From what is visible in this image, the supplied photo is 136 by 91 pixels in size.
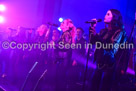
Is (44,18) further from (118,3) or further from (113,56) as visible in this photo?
(113,56)


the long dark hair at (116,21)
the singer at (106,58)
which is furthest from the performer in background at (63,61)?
the long dark hair at (116,21)

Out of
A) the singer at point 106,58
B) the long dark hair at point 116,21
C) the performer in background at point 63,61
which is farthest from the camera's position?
the performer in background at point 63,61

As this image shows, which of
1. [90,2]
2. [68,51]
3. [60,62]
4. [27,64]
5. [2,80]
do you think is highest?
[90,2]

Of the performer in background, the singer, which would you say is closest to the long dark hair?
the singer

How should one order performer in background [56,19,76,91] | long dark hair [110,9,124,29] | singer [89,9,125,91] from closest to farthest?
1. singer [89,9,125,91]
2. long dark hair [110,9,124,29]
3. performer in background [56,19,76,91]

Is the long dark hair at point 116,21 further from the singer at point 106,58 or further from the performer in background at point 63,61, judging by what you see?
the performer in background at point 63,61

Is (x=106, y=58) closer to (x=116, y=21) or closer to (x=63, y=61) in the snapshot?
(x=116, y=21)

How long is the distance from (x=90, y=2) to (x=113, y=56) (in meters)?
6.39

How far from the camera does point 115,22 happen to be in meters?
3.02

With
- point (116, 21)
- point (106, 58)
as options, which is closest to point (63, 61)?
point (106, 58)

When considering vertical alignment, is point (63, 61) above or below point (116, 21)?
below

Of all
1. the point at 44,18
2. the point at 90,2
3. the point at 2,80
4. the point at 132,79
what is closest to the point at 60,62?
the point at 2,80

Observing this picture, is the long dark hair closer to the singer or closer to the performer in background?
the singer

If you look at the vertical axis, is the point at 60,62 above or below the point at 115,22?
below
